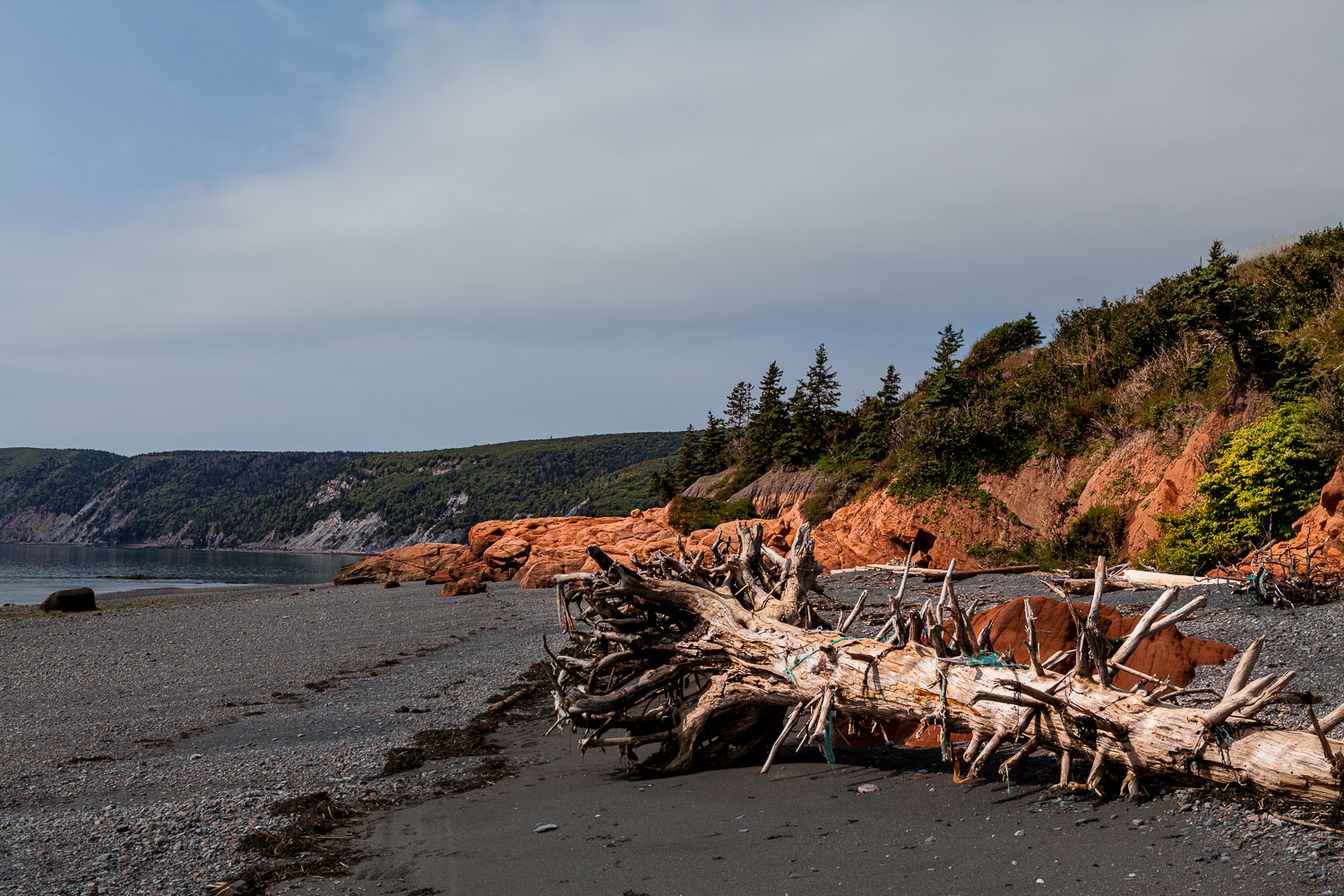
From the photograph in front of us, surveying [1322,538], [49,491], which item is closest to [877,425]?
[1322,538]

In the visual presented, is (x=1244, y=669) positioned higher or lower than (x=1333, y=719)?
higher

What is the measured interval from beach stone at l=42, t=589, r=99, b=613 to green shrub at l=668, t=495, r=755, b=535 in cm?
2341

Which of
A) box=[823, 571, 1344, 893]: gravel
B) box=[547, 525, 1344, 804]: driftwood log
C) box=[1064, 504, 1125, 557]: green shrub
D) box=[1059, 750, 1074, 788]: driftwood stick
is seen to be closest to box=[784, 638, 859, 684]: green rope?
box=[547, 525, 1344, 804]: driftwood log

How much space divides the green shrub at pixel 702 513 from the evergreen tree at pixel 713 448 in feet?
54.9

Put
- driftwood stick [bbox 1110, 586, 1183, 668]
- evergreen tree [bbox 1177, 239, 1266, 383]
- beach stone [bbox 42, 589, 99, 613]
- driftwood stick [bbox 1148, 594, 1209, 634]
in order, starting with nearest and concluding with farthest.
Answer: driftwood stick [bbox 1148, 594, 1209, 634] < driftwood stick [bbox 1110, 586, 1183, 668] < evergreen tree [bbox 1177, 239, 1266, 383] < beach stone [bbox 42, 589, 99, 613]

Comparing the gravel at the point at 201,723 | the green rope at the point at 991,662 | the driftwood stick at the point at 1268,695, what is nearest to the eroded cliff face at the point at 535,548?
the gravel at the point at 201,723

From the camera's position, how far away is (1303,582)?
10289 millimetres

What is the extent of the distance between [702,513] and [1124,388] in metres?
18.6

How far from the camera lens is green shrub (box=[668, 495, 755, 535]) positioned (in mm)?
35312

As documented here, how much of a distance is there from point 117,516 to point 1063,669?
211 m

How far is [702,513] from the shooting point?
35969 mm

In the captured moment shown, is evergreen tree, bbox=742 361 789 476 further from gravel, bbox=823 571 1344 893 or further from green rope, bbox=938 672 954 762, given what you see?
green rope, bbox=938 672 954 762

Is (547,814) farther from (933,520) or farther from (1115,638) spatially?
(933,520)

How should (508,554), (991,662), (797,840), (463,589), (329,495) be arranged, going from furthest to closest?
(329,495)
(508,554)
(463,589)
(991,662)
(797,840)
